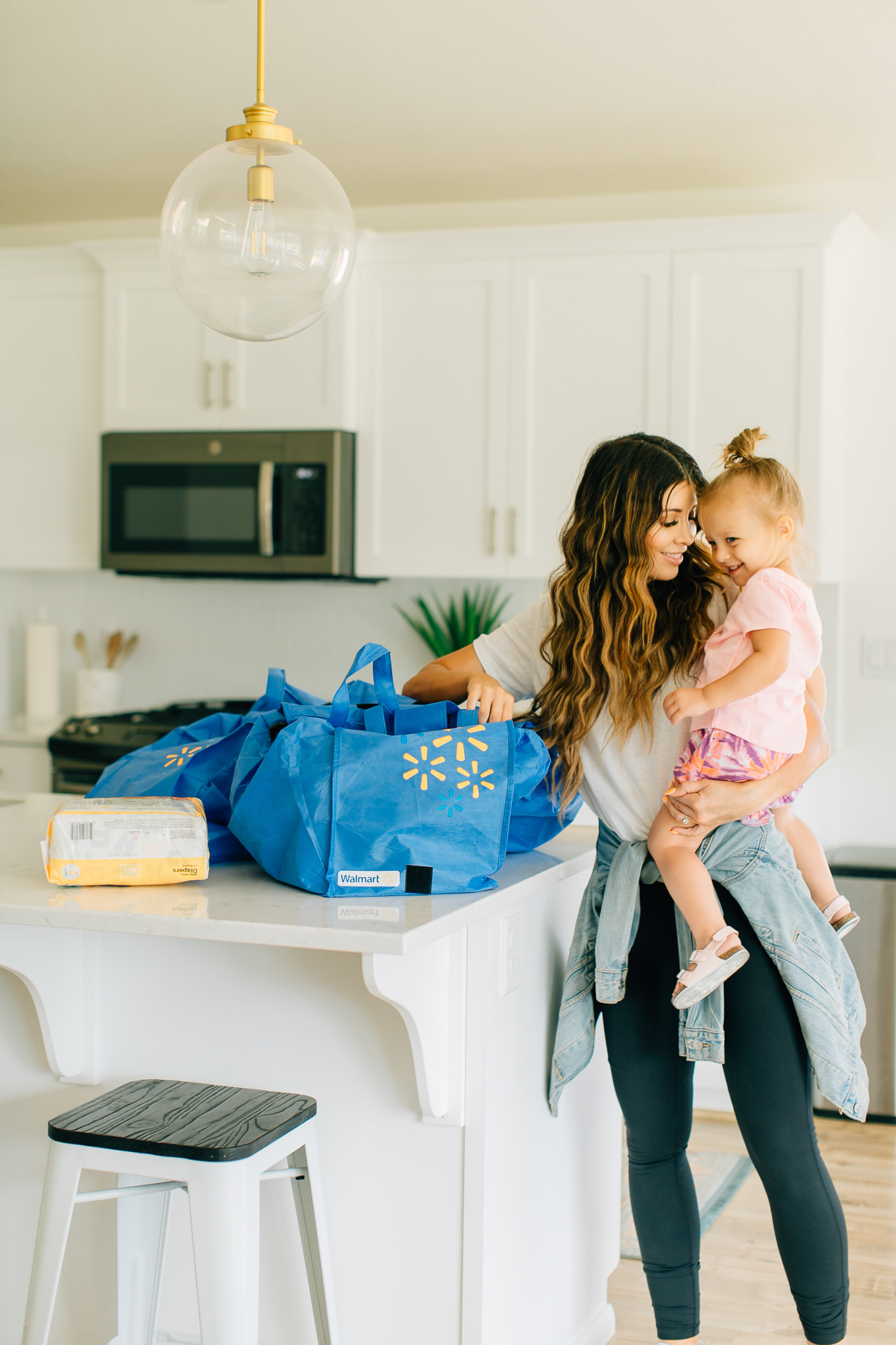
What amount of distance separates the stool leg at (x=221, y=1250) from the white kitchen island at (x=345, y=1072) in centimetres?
26

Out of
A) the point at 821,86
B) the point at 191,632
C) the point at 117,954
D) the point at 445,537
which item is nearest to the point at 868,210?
the point at 821,86

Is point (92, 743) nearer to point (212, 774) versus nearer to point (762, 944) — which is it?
point (212, 774)

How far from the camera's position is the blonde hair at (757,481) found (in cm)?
170

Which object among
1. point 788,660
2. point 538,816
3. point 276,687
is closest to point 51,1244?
point 276,687

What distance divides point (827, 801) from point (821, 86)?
6.15ft

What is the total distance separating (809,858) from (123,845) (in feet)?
3.27

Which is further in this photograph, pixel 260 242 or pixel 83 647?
pixel 83 647

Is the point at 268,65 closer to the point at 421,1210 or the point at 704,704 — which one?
the point at 704,704

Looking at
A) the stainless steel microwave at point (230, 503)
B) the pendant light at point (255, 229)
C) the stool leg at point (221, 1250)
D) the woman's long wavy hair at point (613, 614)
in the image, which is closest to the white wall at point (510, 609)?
the stainless steel microwave at point (230, 503)

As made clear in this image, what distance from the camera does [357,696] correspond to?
168 cm

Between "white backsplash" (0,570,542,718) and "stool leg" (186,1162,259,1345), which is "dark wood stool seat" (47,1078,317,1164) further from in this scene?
"white backsplash" (0,570,542,718)

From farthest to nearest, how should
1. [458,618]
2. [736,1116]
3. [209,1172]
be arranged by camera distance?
[458,618] → [736,1116] → [209,1172]

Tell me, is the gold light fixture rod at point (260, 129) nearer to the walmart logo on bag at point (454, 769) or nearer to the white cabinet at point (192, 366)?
the walmart logo on bag at point (454, 769)

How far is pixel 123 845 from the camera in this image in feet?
4.94
